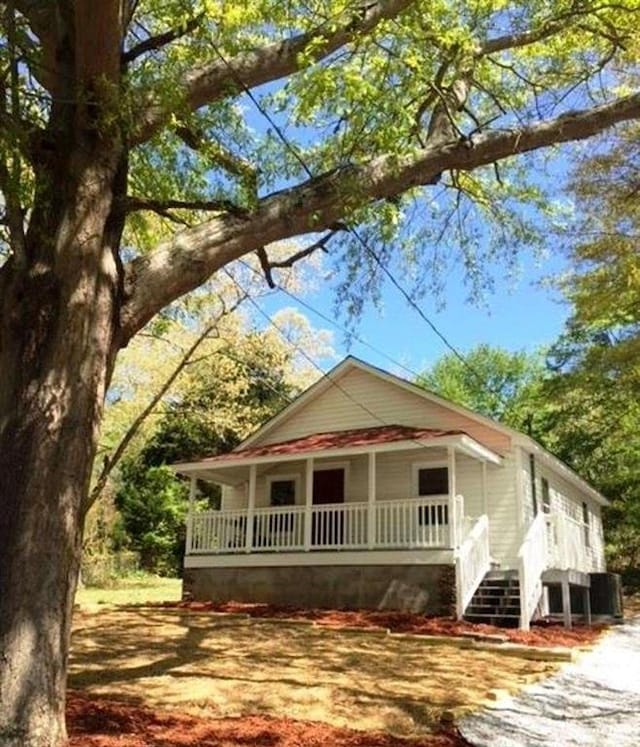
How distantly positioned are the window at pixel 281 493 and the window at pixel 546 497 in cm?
640

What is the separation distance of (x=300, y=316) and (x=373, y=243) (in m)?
22.3

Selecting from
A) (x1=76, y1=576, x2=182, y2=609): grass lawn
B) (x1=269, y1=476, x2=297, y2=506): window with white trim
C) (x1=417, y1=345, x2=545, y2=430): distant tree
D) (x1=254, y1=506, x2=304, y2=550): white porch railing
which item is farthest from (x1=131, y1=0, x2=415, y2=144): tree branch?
(x1=417, y1=345, x2=545, y2=430): distant tree

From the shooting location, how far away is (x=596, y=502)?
2598cm

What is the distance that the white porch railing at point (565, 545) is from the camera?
712 inches

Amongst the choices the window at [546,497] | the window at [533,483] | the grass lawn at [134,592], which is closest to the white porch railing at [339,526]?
the window at [533,483]

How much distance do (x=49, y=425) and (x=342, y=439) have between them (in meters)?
13.4

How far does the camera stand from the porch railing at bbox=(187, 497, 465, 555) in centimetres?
1537

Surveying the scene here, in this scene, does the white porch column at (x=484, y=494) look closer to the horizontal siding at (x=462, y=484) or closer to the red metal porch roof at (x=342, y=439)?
the horizontal siding at (x=462, y=484)

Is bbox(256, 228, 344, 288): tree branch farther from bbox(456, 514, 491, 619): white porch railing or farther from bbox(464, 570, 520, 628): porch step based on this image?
bbox(464, 570, 520, 628): porch step

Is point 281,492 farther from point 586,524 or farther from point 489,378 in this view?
point 489,378

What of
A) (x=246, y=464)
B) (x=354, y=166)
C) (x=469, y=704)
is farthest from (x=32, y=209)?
(x=246, y=464)

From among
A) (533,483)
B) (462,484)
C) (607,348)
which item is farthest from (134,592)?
(607,348)

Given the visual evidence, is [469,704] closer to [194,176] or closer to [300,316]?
[194,176]

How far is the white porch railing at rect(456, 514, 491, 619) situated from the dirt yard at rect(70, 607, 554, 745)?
280cm
